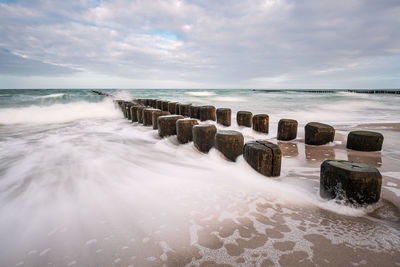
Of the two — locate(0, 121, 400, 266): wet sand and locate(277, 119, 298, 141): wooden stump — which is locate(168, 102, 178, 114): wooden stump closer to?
locate(277, 119, 298, 141): wooden stump

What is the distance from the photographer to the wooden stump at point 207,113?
17.3ft

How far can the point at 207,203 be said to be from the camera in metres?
1.85

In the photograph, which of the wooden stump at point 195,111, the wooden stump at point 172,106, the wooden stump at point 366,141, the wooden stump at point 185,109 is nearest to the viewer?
the wooden stump at point 366,141

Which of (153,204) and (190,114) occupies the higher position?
(190,114)

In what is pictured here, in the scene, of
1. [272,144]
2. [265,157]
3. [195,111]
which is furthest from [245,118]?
[265,157]

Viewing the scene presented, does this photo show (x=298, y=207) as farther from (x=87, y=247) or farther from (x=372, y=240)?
(x=87, y=247)

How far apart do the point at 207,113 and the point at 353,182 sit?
4.00 meters

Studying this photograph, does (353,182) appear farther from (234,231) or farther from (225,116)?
(225,116)

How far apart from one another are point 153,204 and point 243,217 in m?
0.81

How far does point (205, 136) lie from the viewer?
294 centimetres

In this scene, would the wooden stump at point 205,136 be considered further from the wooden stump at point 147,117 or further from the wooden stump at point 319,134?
the wooden stump at point 147,117

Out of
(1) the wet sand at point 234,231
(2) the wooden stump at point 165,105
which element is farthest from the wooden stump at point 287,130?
(2) the wooden stump at point 165,105

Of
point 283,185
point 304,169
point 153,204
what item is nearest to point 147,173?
point 153,204

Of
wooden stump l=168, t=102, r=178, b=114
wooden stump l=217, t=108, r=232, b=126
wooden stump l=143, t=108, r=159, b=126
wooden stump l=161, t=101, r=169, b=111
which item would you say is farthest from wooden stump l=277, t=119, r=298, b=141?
wooden stump l=161, t=101, r=169, b=111
